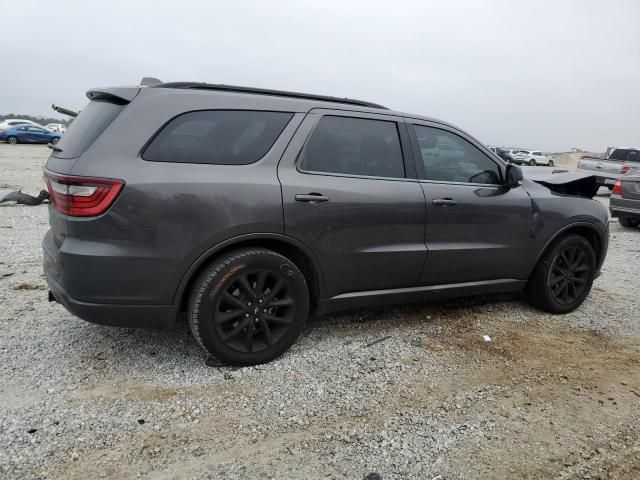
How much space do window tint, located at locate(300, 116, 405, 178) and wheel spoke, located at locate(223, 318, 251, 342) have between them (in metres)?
1.09

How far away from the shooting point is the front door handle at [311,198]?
3203mm

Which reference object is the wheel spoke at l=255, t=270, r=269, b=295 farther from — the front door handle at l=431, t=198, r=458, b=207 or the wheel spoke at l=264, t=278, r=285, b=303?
the front door handle at l=431, t=198, r=458, b=207

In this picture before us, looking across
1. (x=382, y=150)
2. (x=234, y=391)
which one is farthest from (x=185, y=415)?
(x=382, y=150)

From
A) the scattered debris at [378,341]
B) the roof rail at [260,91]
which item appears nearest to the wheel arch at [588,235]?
the scattered debris at [378,341]

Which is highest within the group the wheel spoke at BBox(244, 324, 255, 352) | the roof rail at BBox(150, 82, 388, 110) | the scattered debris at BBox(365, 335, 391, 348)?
the roof rail at BBox(150, 82, 388, 110)

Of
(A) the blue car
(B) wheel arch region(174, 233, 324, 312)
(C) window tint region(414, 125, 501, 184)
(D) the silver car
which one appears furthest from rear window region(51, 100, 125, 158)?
Result: (A) the blue car

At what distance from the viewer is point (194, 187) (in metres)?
2.90

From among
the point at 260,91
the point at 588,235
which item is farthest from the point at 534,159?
the point at 260,91

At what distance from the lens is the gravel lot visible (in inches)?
94.7

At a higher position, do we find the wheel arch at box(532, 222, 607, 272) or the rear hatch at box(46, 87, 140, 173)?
the rear hatch at box(46, 87, 140, 173)

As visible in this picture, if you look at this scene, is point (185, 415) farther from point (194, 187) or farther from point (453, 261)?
point (453, 261)

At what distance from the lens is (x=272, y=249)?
3309 mm

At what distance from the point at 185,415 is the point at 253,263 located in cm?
97

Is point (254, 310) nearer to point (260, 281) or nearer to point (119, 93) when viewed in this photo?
point (260, 281)
